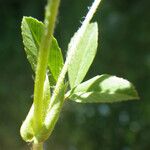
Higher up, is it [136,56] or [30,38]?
[30,38]

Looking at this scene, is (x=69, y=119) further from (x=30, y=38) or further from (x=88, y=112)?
(x=30, y=38)

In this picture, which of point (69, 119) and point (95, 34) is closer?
point (95, 34)

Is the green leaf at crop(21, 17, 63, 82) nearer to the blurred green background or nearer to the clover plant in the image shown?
the clover plant

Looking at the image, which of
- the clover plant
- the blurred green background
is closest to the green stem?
the clover plant

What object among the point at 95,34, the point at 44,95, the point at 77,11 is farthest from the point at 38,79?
the point at 77,11

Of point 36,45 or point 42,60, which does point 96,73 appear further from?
point 42,60

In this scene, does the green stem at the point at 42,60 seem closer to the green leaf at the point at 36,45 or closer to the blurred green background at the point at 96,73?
the green leaf at the point at 36,45
